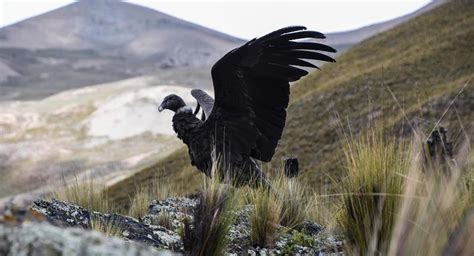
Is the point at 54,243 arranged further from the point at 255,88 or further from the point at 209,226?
the point at 255,88

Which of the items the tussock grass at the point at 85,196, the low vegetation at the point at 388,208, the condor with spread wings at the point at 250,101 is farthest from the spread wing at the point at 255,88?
the low vegetation at the point at 388,208

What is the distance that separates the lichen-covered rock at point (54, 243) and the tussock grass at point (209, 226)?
1.69 m

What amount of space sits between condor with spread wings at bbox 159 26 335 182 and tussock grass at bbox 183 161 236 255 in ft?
8.03

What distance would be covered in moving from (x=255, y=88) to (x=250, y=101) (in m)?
0.14

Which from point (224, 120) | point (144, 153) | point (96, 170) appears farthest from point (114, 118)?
point (224, 120)

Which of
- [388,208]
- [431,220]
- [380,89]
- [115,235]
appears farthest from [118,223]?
[380,89]

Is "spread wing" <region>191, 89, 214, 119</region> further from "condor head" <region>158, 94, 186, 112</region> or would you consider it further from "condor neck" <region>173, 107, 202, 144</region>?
"condor neck" <region>173, 107, 202, 144</region>

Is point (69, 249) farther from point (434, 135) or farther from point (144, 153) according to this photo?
point (144, 153)

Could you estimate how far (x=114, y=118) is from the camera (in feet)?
240

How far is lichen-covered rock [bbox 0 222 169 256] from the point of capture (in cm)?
193

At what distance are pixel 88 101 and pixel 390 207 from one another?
269 ft

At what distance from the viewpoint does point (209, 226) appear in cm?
376

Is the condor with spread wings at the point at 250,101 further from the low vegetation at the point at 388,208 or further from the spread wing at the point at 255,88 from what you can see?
the low vegetation at the point at 388,208

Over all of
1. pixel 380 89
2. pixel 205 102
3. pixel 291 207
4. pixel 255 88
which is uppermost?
pixel 255 88
